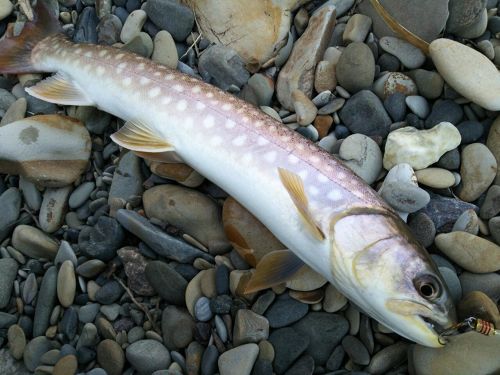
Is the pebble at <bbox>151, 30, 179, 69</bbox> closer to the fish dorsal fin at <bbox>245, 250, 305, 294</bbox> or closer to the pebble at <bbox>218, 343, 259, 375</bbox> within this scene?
the fish dorsal fin at <bbox>245, 250, 305, 294</bbox>

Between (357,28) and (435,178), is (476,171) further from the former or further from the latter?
(357,28)

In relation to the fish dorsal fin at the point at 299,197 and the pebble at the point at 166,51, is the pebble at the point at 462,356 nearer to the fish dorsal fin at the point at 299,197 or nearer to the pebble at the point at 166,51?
the fish dorsal fin at the point at 299,197

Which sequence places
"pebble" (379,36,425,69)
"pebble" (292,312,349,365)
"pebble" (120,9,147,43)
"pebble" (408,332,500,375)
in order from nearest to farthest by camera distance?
"pebble" (408,332,500,375)
"pebble" (292,312,349,365)
"pebble" (379,36,425,69)
"pebble" (120,9,147,43)

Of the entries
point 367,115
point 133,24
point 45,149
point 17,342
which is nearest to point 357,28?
point 367,115

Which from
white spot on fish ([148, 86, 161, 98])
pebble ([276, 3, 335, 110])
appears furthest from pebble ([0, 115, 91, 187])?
pebble ([276, 3, 335, 110])

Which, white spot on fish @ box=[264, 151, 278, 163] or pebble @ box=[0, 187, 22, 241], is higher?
white spot on fish @ box=[264, 151, 278, 163]

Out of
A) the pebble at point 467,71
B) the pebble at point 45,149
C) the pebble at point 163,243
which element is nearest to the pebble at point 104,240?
the pebble at point 163,243
